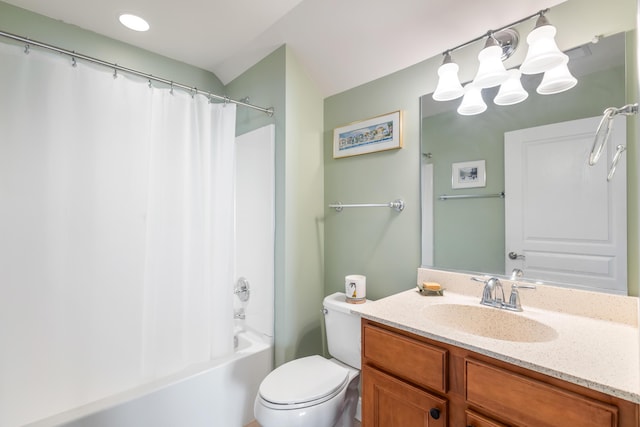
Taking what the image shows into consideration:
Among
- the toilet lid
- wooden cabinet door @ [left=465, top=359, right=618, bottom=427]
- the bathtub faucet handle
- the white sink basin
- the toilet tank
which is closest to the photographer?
wooden cabinet door @ [left=465, top=359, right=618, bottom=427]

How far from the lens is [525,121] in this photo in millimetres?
1262

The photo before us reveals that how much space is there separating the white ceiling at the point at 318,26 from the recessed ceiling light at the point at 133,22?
0.12 feet

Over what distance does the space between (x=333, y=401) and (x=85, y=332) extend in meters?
1.20

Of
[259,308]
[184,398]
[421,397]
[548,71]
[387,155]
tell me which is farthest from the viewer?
[259,308]

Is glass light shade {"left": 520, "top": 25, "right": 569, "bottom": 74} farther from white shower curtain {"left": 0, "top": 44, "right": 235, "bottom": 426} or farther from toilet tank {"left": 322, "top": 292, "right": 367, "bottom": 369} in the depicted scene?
white shower curtain {"left": 0, "top": 44, "right": 235, "bottom": 426}

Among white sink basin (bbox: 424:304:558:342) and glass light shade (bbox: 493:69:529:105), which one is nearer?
white sink basin (bbox: 424:304:558:342)

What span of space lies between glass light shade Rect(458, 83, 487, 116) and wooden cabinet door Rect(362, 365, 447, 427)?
122cm

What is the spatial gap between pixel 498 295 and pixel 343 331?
31.0 inches

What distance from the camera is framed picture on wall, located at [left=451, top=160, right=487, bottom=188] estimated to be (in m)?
1.40

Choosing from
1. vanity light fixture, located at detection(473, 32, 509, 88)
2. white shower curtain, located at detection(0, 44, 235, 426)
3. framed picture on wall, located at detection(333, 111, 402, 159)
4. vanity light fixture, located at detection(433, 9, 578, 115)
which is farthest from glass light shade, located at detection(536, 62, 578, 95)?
white shower curtain, located at detection(0, 44, 235, 426)

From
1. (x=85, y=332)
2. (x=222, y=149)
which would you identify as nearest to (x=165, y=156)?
(x=222, y=149)

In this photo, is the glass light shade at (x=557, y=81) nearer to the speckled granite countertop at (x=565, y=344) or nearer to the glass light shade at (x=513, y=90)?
the glass light shade at (x=513, y=90)

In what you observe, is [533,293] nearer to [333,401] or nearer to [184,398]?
[333,401]

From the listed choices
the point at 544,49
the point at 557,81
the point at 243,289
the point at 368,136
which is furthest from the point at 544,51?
the point at 243,289
